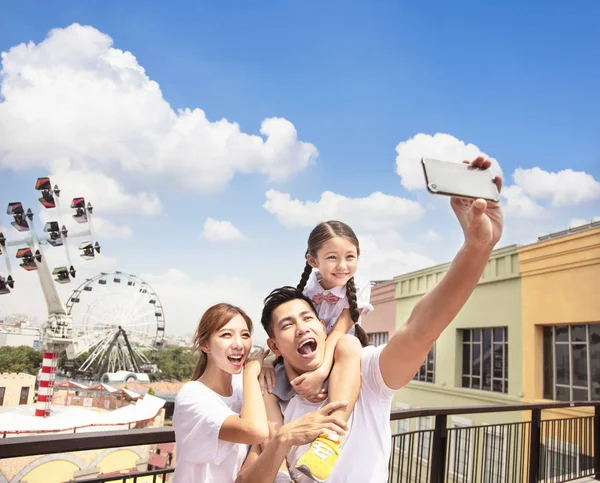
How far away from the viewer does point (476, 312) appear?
11469 millimetres

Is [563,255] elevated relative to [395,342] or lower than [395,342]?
elevated

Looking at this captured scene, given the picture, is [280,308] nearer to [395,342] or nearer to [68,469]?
[395,342]

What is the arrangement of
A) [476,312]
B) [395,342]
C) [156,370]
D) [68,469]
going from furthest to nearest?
1. [156,370]
2. [68,469]
3. [476,312]
4. [395,342]

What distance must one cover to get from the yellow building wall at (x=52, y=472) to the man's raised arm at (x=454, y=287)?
110ft

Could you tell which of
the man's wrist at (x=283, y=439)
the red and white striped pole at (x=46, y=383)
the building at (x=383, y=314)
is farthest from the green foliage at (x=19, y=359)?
the man's wrist at (x=283, y=439)

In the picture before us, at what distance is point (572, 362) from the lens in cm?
910

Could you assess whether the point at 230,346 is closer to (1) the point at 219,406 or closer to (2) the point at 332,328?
(1) the point at 219,406

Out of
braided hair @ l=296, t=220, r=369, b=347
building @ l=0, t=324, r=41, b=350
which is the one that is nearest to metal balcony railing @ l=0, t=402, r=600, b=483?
braided hair @ l=296, t=220, r=369, b=347

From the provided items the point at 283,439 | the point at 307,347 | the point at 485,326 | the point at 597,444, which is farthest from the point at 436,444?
the point at 485,326

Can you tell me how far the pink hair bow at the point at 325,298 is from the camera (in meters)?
1.62

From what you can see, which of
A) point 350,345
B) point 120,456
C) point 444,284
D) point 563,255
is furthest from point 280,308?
point 120,456

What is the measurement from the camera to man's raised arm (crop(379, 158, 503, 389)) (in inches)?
42.4

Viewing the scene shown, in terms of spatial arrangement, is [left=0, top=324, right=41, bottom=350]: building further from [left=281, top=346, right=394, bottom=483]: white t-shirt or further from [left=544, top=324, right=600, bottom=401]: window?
[left=281, top=346, right=394, bottom=483]: white t-shirt

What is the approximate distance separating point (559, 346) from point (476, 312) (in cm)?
218
